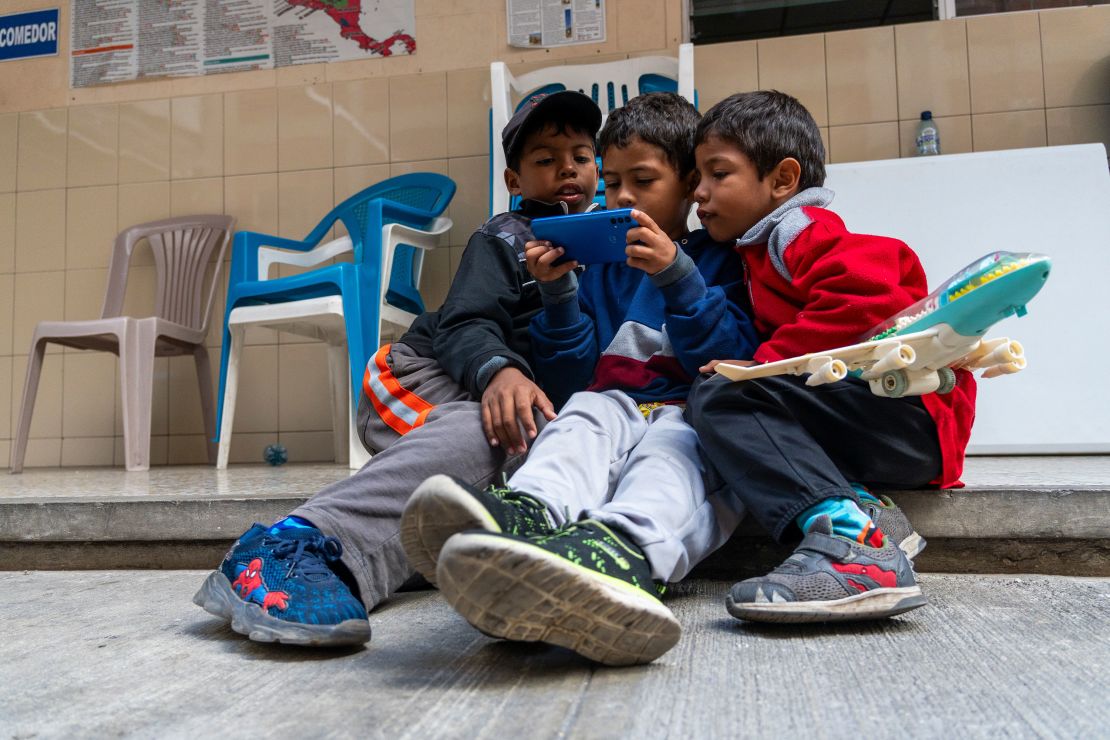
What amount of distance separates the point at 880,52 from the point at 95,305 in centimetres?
265

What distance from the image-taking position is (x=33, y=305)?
3.11 metres

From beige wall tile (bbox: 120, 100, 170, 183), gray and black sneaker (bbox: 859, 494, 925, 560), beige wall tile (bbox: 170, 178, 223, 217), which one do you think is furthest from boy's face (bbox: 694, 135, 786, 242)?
beige wall tile (bbox: 120, 100, 170, 183)

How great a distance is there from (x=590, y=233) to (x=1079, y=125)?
2.14 metres

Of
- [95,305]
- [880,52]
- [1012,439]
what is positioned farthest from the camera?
[95,305]

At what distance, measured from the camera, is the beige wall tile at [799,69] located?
267cm

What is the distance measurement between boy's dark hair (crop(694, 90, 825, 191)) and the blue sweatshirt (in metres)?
0.14

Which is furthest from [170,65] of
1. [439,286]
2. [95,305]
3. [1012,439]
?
[1012,439]

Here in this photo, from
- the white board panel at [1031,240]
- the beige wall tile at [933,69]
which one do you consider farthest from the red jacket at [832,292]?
the beige wall tile at [933,69]

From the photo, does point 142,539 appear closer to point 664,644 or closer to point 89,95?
point 664,644

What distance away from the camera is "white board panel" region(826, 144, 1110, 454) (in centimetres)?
202

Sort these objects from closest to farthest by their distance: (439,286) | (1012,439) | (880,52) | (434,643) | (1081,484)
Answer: (434,643) < (1081,484) < (1012,439) < (880,52) < (439,286)

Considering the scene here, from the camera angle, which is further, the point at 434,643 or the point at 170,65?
the point at 170,65

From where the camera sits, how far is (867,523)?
3.01 feet

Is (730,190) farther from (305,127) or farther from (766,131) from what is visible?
(305,127)
